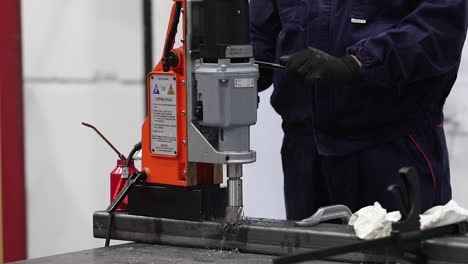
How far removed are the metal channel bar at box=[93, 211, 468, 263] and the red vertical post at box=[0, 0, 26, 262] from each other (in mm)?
1726

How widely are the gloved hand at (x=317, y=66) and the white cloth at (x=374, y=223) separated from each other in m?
0.35

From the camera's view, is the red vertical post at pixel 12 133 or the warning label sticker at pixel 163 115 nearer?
the warning label sticker at pixel 163 115

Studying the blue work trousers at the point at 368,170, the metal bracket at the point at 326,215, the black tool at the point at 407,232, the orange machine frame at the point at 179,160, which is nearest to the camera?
the black tool at the point at 407,232

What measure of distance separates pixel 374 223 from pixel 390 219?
1.3 inches

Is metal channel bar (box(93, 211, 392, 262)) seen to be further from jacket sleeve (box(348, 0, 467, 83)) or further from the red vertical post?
the red vertical post

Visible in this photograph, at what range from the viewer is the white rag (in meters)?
1.76

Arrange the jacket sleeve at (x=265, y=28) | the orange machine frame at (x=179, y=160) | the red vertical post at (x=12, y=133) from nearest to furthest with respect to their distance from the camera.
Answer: the orange machine frame at (x=179, y=160) → the jacket sleeve at (x=265, y=28) → the red vertical post at (x=12, y=133)

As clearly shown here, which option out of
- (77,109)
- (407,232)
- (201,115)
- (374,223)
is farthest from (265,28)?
(77,109)

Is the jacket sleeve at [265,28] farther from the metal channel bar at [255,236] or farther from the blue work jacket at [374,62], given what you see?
the metal channel bar at [255,236]

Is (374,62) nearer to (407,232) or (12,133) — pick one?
(407,232)

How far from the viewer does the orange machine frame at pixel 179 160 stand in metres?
2.00

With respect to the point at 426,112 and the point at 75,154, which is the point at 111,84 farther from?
the point at 426,112

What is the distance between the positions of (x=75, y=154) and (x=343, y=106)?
1590 millimetres

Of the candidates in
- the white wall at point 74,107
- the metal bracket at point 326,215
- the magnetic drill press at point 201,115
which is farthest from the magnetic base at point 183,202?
the white wall at point 74,107
